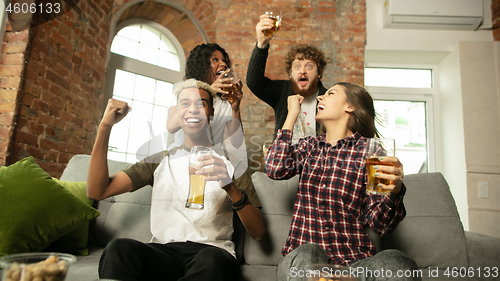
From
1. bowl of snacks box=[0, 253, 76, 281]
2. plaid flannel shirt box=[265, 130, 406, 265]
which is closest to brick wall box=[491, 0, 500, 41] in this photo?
plaid flannel shirt box=[265, 130, 406, 265]

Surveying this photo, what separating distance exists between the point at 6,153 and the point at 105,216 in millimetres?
842

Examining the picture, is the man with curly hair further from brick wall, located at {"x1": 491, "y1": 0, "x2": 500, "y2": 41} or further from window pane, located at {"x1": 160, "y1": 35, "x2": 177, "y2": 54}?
brick wall, located at {"x1": 491, "y1": 0, "x2": 500, "y2": 41}

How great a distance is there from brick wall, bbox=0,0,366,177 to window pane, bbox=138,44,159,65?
0.40ft

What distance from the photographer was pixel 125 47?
1.12m

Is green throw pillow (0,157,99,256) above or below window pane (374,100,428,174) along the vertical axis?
below

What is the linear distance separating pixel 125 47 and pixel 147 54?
3.7 inches

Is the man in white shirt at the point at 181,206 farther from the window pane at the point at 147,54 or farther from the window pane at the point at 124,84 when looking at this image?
the window pane at the point at 147,54

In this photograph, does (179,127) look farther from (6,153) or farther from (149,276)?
(6,153)

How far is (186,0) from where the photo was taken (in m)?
2.90

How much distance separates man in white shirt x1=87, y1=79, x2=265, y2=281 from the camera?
81 centimetres

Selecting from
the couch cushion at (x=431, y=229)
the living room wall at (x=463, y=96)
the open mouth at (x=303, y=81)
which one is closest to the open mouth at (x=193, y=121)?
the couch cushion at (x=431, y=229)

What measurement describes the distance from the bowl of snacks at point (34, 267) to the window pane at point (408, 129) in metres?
3.06

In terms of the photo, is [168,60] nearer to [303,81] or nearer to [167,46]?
[167,46]

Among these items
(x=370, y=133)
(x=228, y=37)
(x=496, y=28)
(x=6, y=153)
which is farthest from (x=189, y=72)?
(x=496, y=28)
